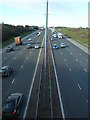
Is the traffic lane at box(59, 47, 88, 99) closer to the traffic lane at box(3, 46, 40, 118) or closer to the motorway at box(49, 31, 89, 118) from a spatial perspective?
the motorway at box(49, 31, 89, 118)

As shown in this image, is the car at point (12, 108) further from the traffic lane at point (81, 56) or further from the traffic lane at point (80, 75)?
the traffic lane at point (81, 56)

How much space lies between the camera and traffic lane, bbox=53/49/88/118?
16.4 metres

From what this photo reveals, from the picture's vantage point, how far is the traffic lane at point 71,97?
53.7ft

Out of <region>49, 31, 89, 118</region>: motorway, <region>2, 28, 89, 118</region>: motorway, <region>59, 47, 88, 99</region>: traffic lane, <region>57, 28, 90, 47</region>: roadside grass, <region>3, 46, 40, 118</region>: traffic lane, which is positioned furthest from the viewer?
<region>57, 28, 90, 47</region>: roadside grass

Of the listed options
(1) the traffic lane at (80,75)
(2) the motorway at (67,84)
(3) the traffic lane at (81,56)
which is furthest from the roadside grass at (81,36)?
(2) the motorway at (67,84)

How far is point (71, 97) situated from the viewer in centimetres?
1962

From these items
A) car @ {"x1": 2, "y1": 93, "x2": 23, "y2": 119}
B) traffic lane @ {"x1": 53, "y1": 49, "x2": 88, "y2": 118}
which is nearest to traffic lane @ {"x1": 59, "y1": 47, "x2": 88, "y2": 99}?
traffic lane @ {"x1": 53, "y1": 49, "x2": 88, "y2": 118}

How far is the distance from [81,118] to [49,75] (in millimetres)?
12234

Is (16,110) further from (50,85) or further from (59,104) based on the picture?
(50,85)

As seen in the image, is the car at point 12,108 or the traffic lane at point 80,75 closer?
the car at point 12,108

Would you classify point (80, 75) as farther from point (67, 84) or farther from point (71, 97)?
point (71, 97)

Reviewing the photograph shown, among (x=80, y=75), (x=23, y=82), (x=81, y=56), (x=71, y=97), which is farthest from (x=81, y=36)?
(x=71, y=97)

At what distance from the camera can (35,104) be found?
17516 mm

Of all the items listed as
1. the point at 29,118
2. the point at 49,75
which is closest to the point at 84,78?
the point at 49,75
